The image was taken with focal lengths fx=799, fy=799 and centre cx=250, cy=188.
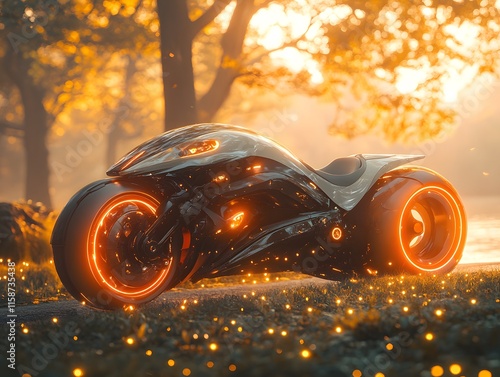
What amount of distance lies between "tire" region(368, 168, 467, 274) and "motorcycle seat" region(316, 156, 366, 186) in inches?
10.7

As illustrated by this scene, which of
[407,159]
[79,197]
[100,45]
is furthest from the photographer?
[100,45]

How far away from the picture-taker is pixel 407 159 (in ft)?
27.4

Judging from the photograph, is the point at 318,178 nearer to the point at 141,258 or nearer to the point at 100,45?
the point at 141,258

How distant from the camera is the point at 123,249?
6.23 m

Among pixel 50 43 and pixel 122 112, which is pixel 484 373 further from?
pixel 122 112

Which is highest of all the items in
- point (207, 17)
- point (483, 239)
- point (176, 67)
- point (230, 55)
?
point (207, 17)

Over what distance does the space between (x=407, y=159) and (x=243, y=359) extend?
15.7 feet

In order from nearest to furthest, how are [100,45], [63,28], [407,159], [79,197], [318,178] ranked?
[79,197]
[318,178]
[407,159]
[63,28]
[100,45]

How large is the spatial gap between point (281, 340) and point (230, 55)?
1213 centimetres

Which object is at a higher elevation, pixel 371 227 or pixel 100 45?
pixel 100 45

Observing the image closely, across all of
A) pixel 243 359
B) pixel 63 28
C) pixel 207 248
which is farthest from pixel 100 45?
pixel 243 359

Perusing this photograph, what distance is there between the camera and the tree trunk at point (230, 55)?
15702 mm

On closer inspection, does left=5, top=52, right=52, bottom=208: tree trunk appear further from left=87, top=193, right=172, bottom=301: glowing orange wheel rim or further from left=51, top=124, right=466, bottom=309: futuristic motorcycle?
left=87, top=193, right=172, bottom=301: glowing orange wheel rim

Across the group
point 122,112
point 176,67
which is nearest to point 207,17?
point 176,67
